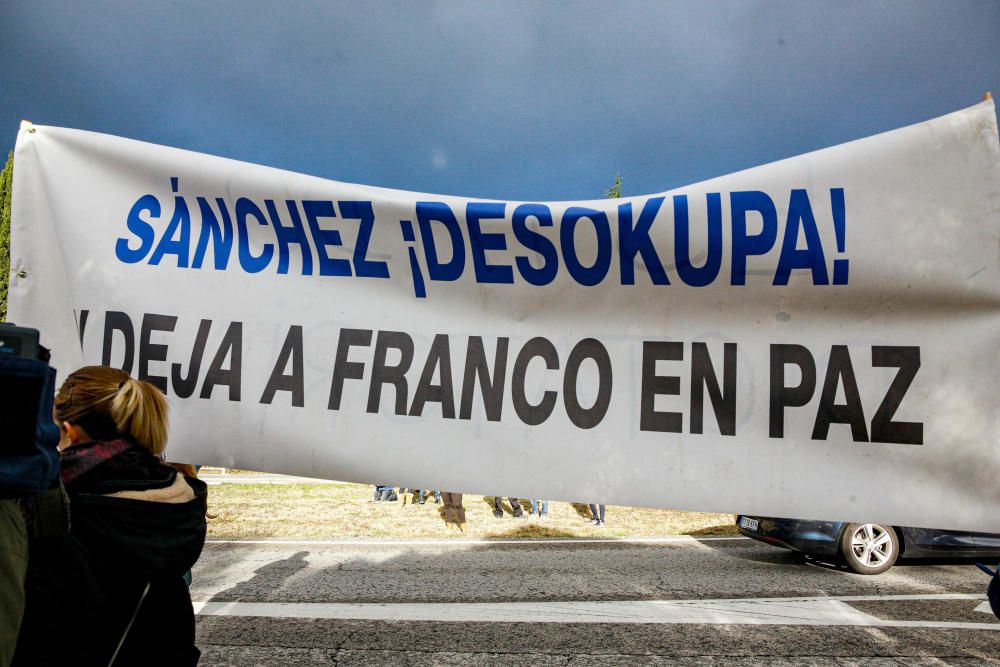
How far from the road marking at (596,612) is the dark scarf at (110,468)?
153 inches

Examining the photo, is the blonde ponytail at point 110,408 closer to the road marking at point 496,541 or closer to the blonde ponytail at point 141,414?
the blonde ponytail at point 141,414

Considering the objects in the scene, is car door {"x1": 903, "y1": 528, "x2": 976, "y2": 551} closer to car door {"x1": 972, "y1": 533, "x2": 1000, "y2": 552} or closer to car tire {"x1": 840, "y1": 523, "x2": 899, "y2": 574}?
car door {"x1": 972, "y1": 533, "x2": 1000, "y2": 552}

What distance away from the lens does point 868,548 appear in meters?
7.19

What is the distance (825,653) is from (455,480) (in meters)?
3.83

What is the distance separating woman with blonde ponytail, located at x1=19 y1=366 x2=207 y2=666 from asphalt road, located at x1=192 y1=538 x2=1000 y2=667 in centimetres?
276

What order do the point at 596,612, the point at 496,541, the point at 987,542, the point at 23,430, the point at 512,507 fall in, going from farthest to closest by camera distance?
1. the point at 512,507
2. the point at 496,541
3. the point at 987,542
4. the point at 596,612
5. the point at 23,430

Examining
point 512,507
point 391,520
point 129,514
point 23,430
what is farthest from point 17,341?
point 512,507

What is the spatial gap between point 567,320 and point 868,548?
6.94 meters

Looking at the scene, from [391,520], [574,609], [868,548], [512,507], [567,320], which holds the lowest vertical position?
[391,520]

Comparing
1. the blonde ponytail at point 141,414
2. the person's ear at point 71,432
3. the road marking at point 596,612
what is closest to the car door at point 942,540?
the road marking at point 596,612

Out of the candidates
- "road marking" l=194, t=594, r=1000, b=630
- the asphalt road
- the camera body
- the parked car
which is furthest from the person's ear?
the parked car

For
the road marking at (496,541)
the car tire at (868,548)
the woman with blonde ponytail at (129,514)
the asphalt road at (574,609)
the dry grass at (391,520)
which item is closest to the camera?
the woman with blonde ponytail at (129,514)

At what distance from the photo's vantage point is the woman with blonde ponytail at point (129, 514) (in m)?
1.60

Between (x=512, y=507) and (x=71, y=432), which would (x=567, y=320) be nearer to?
(x=71, y=432)
